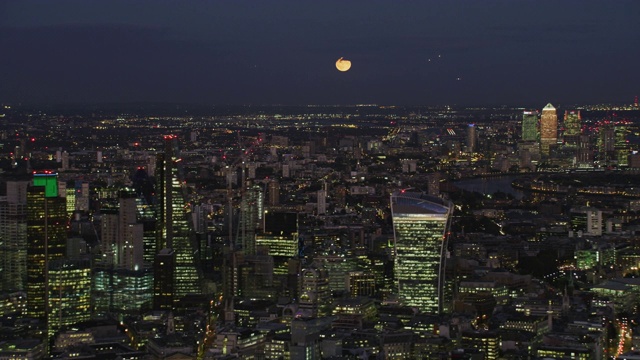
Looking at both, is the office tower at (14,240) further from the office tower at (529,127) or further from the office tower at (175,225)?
the office tower at (529,127)

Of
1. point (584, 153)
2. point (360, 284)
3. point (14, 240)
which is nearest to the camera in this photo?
point (14, 240)

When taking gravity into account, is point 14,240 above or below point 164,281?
above

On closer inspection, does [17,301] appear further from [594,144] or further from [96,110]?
[594,144]

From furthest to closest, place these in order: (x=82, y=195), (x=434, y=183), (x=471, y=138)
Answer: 1. (x=471, y=138)
2. (x=434, y=183)
3. (x=82, y=195)

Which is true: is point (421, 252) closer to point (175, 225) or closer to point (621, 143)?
point (175, 225)

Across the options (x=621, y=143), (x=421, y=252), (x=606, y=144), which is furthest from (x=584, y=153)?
(x=421, y=252)

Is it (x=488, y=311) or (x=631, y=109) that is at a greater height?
(x=631, y=109)

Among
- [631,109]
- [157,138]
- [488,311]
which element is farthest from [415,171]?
[488,311]
